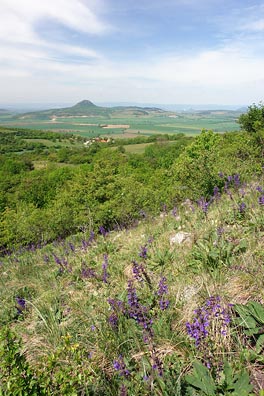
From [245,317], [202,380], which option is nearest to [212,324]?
[245,317]

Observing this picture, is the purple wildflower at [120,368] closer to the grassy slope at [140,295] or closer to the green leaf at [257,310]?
the grassy slope at [140,295]

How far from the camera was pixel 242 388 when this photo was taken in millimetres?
1707

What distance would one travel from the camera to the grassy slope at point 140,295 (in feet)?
7.03

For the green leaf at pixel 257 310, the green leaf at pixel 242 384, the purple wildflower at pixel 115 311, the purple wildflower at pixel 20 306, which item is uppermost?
the green leaf at pixel 257 310

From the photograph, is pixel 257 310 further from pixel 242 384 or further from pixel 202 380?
pixel 202 380

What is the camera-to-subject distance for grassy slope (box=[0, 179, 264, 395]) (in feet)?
7.03

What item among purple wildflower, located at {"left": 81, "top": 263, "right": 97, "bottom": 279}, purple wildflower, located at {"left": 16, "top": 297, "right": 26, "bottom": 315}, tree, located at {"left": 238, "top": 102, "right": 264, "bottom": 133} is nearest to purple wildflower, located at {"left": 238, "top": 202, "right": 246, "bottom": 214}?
purple wildflower, located at {"left": 81, "top": 263, "right": 97, "bottom": 279}

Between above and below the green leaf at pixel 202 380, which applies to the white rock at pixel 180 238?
below

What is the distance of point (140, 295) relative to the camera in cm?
308

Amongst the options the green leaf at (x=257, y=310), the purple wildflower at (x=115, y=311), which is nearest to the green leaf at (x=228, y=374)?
the green leaf at (x=257, y=310)

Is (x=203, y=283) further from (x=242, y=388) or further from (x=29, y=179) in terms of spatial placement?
(x=29, y=179)

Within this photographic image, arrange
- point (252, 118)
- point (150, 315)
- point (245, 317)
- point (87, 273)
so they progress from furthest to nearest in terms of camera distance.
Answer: point (252, 118) → point (87, 273) → point (150, 315) → point (245, 317)

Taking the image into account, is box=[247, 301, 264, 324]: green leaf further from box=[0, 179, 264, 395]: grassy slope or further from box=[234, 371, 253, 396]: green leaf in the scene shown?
box=[234, 371, 253, 396]: green leaf

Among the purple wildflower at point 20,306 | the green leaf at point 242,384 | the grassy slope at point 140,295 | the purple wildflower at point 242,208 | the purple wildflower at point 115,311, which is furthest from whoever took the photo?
the purple wildflower at point 242,208
